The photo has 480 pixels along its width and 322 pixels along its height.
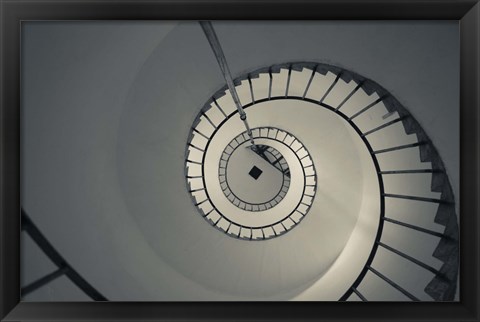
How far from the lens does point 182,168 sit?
7.38 ft

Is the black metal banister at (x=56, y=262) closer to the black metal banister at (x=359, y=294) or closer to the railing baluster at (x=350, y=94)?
the black metal banister at (x=359, y=294)

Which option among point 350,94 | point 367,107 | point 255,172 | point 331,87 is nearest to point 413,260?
point 367,107

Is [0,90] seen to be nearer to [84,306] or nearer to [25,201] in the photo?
[25,201]

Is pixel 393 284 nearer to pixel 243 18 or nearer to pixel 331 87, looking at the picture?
pixel 331 87

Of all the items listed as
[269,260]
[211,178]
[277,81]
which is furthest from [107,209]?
[211,178]

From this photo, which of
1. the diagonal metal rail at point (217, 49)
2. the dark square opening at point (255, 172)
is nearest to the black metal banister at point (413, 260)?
the diagonal metal rail at point (217, 49)

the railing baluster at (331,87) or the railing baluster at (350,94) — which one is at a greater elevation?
the railing baluster at (331,87)

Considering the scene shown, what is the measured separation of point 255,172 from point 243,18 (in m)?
6.65

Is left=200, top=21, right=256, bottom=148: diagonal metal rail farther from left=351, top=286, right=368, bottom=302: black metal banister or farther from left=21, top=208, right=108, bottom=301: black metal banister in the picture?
left=351, top=286, right=368, bottom=302: black metal banister

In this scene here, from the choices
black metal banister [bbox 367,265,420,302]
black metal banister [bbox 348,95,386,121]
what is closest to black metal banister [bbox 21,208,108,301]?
black metal banister [bbox 367,265,420,302]

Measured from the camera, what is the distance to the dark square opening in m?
8.46

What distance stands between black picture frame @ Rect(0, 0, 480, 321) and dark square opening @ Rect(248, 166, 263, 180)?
21.1ft

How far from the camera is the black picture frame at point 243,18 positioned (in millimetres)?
1968

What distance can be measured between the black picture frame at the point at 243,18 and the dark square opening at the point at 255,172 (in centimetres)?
644
